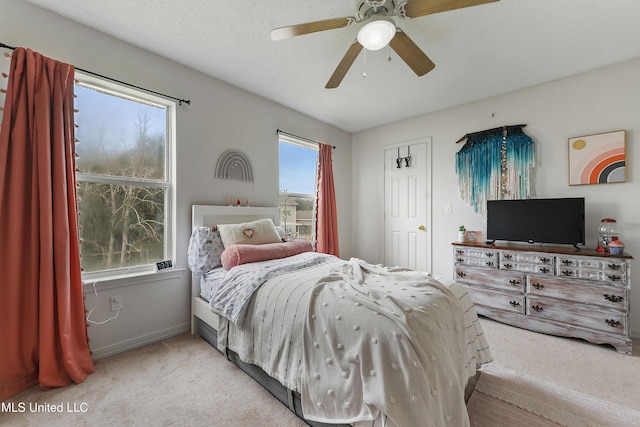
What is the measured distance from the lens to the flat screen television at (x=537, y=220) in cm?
256

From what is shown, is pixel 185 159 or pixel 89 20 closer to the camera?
pixel 89 20

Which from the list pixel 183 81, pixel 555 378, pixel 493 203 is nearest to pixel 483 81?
pixel 493 203

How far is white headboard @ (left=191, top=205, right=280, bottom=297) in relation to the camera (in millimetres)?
2576

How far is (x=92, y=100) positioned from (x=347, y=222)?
356 centimetres

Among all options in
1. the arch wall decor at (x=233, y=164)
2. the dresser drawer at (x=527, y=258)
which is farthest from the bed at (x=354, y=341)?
the dresser drawer at (x=527, y=258)

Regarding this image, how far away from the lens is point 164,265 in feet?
7.97

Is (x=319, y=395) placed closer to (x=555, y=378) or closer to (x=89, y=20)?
(x=555, y=378)

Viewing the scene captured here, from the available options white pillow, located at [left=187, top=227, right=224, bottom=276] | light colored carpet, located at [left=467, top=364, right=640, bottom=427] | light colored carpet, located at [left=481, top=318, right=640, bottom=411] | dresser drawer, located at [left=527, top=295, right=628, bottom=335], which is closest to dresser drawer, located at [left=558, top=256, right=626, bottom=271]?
dresser drawer, located at [left=527, top=295, right=628, bottom=335]

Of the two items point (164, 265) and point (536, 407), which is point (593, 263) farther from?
point (164, 265)

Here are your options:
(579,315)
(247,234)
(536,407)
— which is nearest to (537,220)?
(579,315)

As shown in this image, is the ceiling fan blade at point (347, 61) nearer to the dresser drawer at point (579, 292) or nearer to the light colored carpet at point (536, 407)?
the light colored carpet at point (536, 407)

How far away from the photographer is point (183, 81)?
102 inches

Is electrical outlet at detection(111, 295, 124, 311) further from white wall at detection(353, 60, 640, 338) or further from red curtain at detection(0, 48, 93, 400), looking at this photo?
white wall at detection(353, 60, 640, 338)
